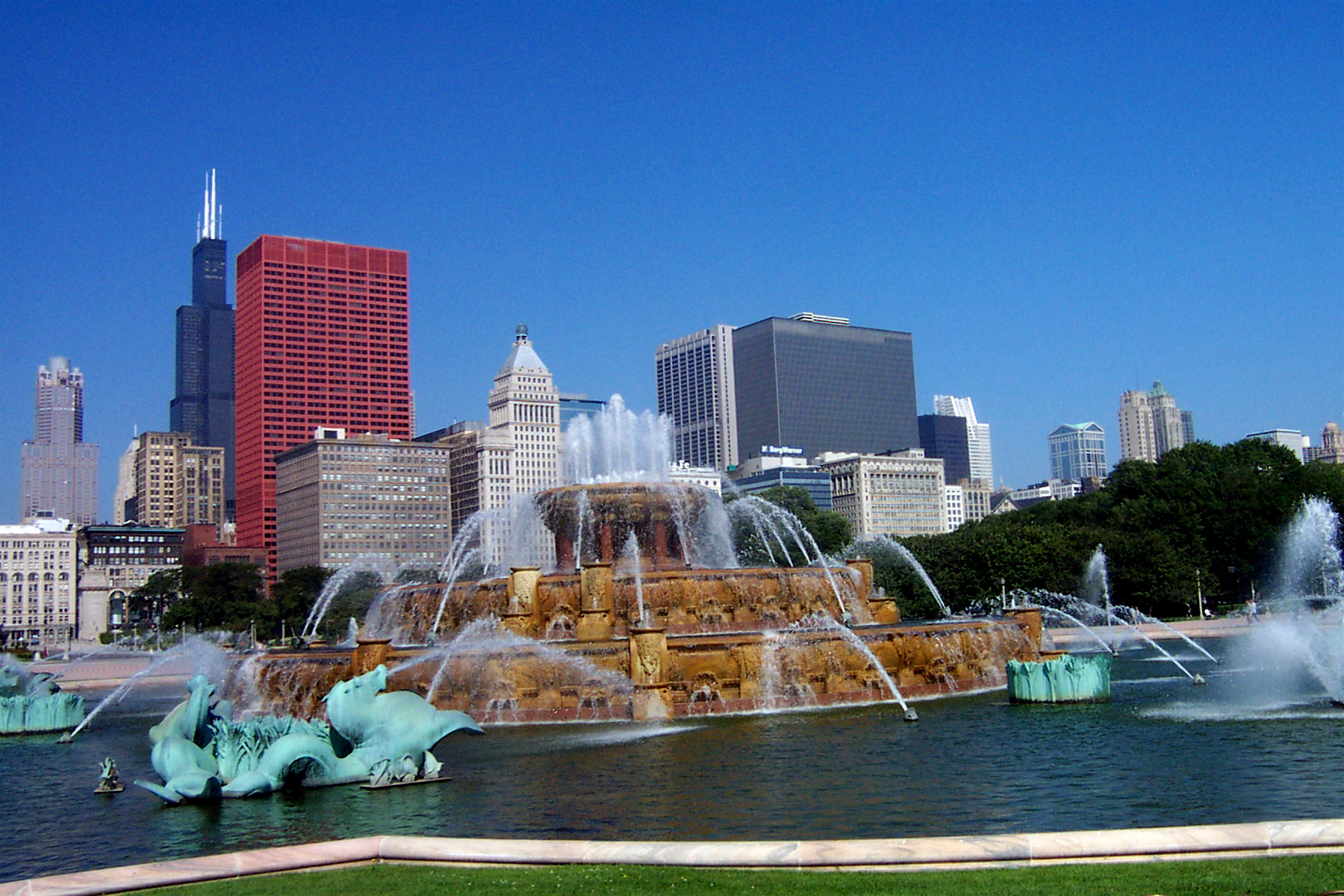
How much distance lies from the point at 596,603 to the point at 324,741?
1433 cm

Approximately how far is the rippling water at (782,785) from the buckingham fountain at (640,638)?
1614 millimetres

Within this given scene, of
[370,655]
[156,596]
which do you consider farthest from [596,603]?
[156,596]

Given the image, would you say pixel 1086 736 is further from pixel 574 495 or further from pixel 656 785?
pixel 574 495

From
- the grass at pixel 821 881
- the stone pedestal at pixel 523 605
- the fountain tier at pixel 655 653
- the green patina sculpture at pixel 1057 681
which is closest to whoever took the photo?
the grass at pixel 821 881

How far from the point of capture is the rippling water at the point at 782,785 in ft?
51.9

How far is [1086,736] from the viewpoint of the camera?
23.5 metres

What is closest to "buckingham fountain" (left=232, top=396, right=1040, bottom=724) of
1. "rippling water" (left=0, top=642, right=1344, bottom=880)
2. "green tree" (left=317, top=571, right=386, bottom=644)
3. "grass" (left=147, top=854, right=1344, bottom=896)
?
"rippling water" (left=0, top=642, right=1344, bottom=880)

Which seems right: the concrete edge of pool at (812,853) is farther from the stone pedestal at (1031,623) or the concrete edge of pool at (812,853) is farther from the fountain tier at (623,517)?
the fountain tier at (623,517)

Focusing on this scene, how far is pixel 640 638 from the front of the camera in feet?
94.8

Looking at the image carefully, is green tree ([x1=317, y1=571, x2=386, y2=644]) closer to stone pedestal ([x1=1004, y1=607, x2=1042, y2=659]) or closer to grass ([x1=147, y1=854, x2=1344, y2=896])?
stone pedestal ([x1=1004, y1=607, x2=1042, y2=659])

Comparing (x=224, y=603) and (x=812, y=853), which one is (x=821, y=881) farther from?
(x=224, y=603)

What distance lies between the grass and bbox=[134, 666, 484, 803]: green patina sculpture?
7.35 meters

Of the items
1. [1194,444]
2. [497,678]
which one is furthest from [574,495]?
[1194,444]

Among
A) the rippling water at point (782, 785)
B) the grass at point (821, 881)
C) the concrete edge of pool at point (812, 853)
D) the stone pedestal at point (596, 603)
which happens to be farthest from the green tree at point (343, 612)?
the grass at point (821, 881)
